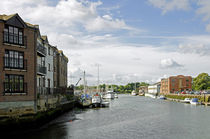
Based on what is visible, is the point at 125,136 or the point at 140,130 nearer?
the point at 125,136

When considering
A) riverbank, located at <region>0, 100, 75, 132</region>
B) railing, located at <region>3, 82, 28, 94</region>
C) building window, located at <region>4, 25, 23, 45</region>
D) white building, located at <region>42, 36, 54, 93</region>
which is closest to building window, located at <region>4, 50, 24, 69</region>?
building window, located at <region>4, 25, 23, 45</region>

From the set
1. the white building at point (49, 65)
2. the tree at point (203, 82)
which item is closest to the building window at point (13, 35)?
the white building at point (49, 65)

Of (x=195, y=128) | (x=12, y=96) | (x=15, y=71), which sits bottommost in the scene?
(x=195, y=128)

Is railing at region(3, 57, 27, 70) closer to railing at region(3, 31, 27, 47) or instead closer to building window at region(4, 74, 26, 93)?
building window at region(4, 74, 26, 93)

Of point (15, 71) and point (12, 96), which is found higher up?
point (15, 71)

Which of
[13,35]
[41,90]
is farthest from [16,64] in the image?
[41,90]

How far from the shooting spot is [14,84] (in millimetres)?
27422

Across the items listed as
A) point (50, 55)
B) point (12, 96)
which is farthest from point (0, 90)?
point (50, 55)

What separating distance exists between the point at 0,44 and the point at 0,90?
519 centimetres

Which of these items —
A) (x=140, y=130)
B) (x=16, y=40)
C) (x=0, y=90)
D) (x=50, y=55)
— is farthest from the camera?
(x=50, y=55)

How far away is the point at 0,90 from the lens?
2592cm

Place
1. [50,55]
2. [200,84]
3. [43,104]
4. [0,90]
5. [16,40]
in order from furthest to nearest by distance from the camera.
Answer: [200,84] → [50,55] → [43,104] → [16,40] → [0,90]

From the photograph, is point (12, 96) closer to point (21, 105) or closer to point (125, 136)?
point (21, 105)

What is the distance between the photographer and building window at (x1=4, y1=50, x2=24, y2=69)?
2679cm
